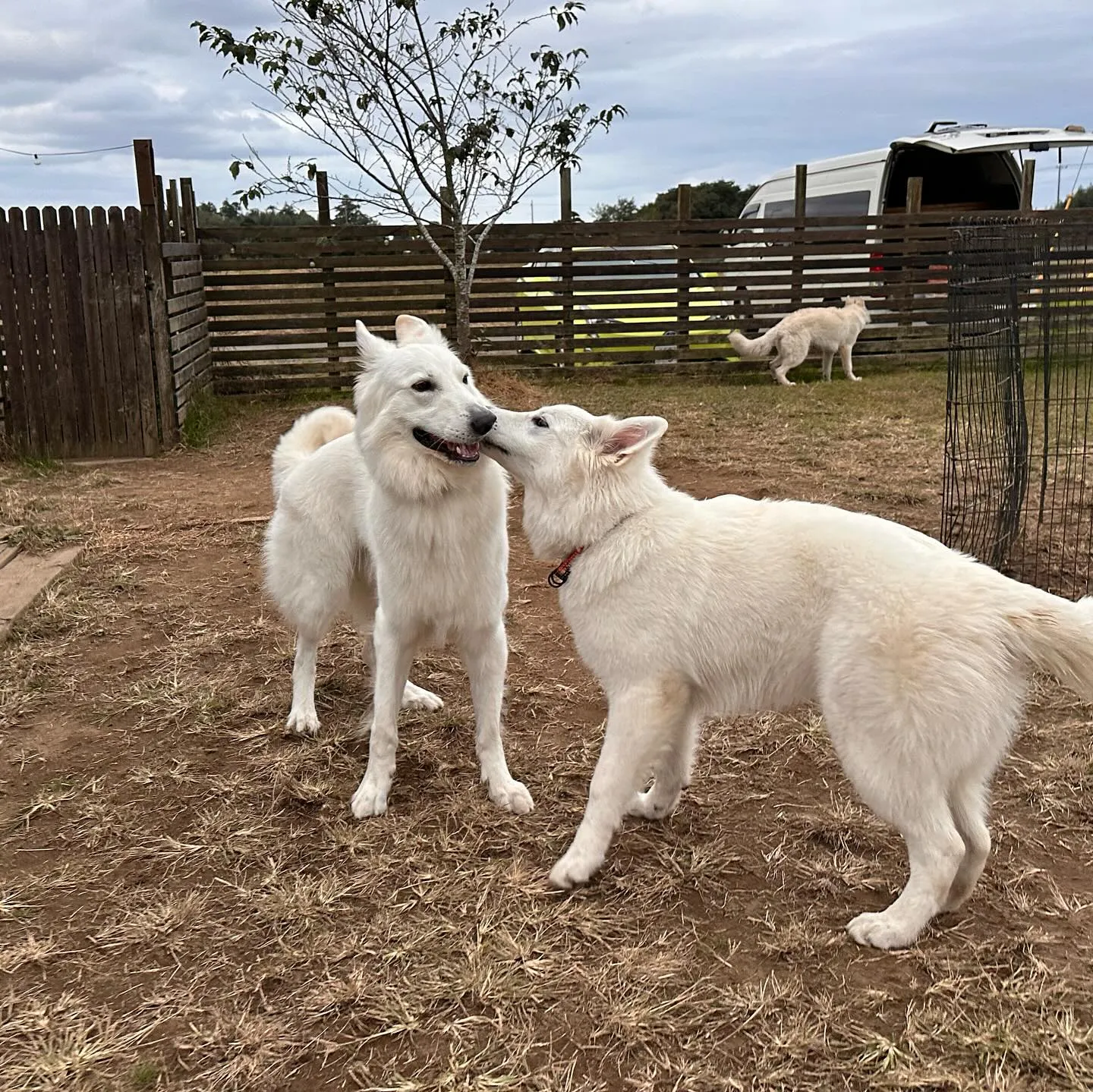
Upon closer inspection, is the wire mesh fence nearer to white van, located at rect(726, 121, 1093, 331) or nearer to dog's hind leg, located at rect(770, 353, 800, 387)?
dog's hind leg, located at rect(770, 353, 800, 387)

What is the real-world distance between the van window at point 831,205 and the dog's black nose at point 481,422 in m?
13.1

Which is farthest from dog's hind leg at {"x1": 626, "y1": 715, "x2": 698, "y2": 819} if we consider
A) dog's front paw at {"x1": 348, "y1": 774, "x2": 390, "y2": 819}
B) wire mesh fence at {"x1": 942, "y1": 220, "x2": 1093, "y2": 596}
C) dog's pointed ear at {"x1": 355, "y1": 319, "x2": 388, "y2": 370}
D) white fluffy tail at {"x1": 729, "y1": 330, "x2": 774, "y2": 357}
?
white fluffy tail at {"x1": 729, "y1": 330, "x2": 774, "y2": 357}

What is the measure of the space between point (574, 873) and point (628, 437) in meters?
1.22

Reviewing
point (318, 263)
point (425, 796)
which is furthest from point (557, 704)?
point (318, 263)

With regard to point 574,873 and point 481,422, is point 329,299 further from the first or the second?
point 574,873

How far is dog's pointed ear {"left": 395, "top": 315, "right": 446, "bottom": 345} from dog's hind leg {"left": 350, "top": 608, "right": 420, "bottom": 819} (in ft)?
3.11

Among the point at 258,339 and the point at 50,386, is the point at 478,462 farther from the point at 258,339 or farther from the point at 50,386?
the point at 258,339

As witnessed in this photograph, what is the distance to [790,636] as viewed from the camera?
233 centimetres

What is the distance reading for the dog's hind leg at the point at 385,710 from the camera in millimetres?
2938

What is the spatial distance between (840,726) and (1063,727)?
1.60 meters

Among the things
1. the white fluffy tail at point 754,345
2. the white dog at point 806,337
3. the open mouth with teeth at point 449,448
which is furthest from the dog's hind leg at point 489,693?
the white fluffy tail at point 754,345

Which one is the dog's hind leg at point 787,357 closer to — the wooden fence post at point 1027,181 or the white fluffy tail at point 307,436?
the wooden fence post at point 1027,181

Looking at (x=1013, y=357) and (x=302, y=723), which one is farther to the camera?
(x=1013, y=357)

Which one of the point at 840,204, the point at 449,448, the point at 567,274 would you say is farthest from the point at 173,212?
the point at 840,204
